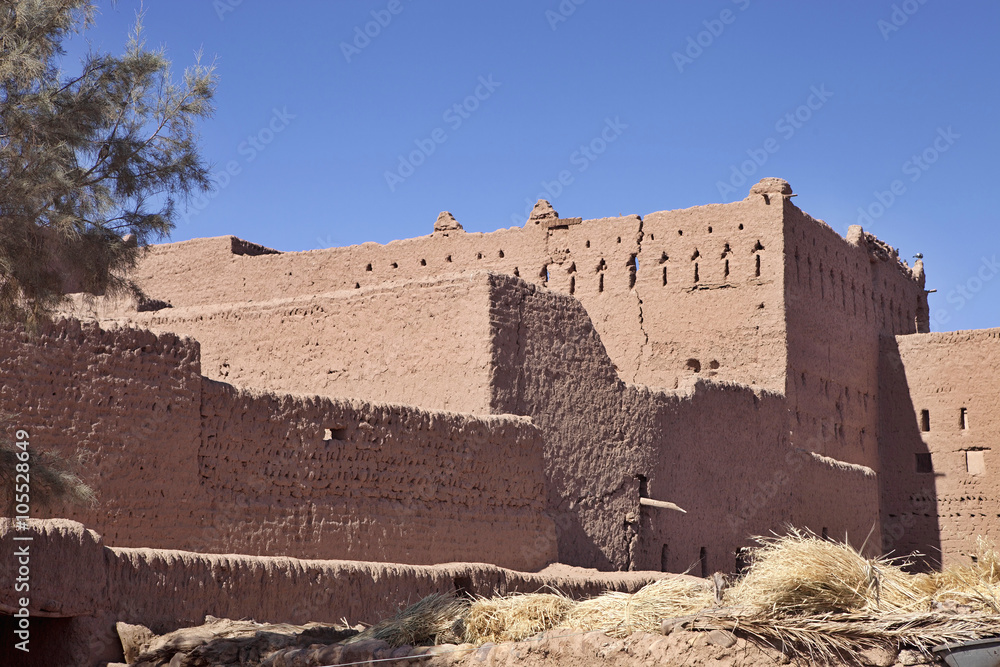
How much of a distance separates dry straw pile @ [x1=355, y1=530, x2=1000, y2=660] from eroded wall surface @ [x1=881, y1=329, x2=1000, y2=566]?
14750 mm

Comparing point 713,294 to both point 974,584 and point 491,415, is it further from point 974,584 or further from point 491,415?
point 974,584

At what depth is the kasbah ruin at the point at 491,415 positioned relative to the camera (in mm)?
10039

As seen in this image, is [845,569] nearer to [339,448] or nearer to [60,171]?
[60,171]

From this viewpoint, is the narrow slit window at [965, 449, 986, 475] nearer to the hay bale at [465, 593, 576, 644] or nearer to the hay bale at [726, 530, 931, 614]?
the hay bale at [465, 593, 576, 644]

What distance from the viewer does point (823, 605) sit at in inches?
259

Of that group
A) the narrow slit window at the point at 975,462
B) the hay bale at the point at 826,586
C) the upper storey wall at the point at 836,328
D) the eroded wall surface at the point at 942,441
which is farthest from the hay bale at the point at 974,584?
the narrow slit window at the point at 975,462

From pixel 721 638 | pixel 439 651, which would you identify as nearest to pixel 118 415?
pixel 439 651

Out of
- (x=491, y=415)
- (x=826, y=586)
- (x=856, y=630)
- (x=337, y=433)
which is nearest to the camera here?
(x=856, y=630)

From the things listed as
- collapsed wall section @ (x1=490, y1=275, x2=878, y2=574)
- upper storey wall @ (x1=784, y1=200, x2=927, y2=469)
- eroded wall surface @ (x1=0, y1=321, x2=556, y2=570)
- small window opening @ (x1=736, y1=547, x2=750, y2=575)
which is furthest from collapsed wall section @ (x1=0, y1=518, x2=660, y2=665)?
upper storey wall @ (x1=784, y1=200, x2=927, y2=469)

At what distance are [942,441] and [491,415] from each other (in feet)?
37.0

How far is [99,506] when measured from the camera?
10.0 m

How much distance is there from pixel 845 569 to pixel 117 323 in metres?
6.45

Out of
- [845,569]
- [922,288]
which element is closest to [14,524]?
[845,569]

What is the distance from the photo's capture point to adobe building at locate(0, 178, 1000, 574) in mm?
10656
